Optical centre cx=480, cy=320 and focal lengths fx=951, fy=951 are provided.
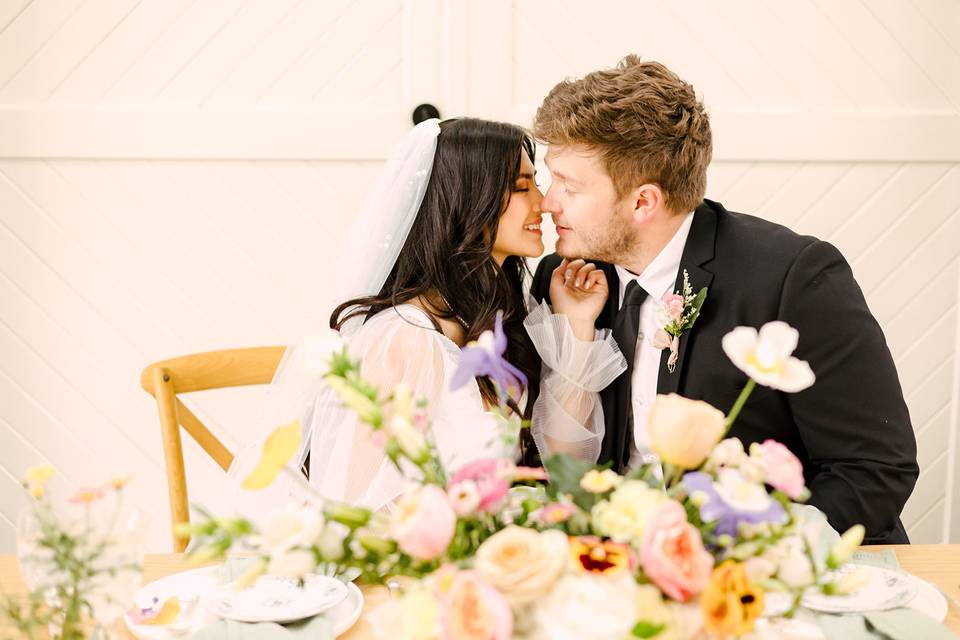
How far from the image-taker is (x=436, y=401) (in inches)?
80.4

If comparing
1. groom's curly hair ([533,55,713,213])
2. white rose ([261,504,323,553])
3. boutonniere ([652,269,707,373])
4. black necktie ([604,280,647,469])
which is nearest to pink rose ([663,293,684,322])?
boutonniere ([652,269,707,373])

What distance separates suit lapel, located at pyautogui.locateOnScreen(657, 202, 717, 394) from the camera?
6.97 feet

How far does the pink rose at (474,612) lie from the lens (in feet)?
2.69

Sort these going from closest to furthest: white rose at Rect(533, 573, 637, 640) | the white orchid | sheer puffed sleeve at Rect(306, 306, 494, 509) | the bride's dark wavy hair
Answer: white rose at Rect(533, 573, 637, 640)
the white orchid
sheer puffed sleeve at Rect(306, 306, 494, 509)
the bride's dark wavy hair

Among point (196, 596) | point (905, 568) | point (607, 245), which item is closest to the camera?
point (196, 596)

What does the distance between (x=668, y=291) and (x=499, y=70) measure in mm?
1137

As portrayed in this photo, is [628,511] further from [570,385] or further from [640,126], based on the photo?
[640,126]

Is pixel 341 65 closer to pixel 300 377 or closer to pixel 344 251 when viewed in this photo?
pixel 344 251

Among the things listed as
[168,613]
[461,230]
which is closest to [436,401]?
[461,230]

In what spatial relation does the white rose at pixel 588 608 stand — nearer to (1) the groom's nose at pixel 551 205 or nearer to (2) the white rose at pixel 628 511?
(2) the white rose at pixel 628 511

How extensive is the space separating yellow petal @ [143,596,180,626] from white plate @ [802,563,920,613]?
36.2 inches

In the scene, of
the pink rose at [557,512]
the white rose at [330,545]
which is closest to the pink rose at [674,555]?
the pink rose at [557,512]

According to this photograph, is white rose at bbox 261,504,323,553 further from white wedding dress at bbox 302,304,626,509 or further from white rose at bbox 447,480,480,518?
white wedding dress at bbox 302,304,626,509

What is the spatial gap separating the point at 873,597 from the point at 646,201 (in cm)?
112
